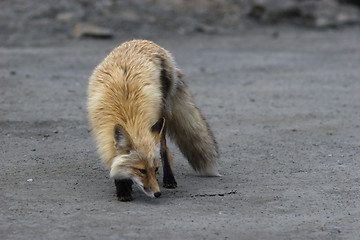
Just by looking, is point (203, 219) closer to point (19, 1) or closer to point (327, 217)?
point (327, 217)

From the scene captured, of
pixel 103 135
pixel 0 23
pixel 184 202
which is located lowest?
pixel 0 23

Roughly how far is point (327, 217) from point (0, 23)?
1414 centimetres

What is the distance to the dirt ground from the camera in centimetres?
654

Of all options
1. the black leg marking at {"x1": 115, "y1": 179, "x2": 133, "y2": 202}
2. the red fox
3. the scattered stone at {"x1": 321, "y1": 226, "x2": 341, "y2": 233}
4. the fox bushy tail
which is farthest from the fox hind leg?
the scattered stone at {"x1": 321, "y1": 226, "x2": 341, "y2": 233}

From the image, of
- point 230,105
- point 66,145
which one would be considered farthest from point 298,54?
point 66,145

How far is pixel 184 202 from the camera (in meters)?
7.29

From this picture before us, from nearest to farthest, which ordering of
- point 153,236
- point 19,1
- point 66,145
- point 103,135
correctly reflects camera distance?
point 153,236 < point 103,135 < point 66,145 < point 19,1

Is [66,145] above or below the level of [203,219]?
below

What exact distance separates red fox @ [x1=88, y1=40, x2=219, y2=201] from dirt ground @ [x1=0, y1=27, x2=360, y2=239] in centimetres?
30

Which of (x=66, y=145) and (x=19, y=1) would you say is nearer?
(x=66, y=145)

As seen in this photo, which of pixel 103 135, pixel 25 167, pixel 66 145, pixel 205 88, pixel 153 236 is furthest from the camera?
pixel 205 88

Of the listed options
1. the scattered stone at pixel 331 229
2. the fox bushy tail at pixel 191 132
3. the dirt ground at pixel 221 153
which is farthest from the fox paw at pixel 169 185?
Answer: the scattered stone at pixel 331 229

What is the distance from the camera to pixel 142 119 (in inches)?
285

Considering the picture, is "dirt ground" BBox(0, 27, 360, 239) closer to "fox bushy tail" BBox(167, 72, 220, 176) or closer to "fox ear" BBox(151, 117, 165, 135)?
"fox bushy tail" BBox(167, 72, 220, 176)
